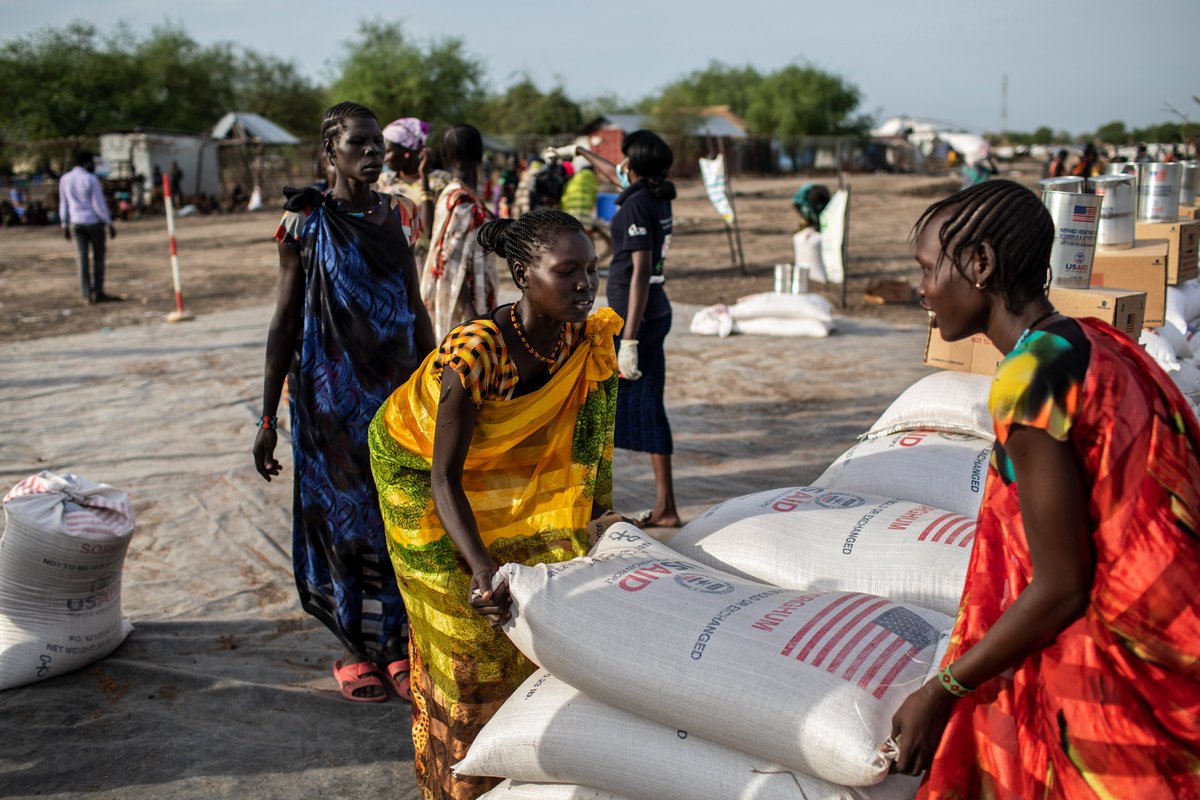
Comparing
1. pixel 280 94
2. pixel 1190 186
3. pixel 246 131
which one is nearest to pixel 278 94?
pixel 280 94

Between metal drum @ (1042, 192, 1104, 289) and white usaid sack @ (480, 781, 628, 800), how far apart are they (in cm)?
210

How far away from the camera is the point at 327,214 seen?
2.72 metres

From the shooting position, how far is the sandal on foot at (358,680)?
2.86 m

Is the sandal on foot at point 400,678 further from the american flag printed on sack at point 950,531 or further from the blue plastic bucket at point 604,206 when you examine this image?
the blue plastic bucket at point 604,206

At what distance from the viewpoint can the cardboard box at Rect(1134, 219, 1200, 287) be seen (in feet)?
13.7

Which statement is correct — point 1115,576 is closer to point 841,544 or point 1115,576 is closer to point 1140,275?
point 841,544

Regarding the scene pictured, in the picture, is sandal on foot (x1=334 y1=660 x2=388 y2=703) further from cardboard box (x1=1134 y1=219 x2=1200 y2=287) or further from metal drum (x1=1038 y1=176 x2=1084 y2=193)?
cardboard box (x1=1134 y1=219 x2=1200 y2=287)

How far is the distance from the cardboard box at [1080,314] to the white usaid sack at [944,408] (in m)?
0.11

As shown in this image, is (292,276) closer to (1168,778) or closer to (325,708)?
(325,708)

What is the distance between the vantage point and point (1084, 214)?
301cm

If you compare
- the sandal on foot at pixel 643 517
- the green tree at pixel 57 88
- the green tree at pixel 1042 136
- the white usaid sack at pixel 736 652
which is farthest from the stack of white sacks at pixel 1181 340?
the green tree at pixel 1042 136

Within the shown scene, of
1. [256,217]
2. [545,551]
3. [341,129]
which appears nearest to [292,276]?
[341,129]

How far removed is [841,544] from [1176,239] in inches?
111

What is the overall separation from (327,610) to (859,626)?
1.77 metres
